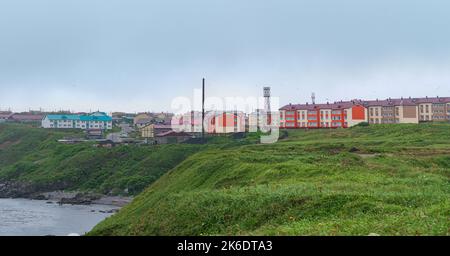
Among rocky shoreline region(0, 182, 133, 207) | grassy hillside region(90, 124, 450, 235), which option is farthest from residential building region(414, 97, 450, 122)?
grassy hillside region(90, 124, 450, 235)

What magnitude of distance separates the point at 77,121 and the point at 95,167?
59737mm

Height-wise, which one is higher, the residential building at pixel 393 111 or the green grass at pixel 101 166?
the residential building at pixel 393 111

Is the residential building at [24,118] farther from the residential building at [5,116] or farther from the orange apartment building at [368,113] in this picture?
the orange apartment building at [368,113]

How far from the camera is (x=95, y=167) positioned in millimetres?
85812

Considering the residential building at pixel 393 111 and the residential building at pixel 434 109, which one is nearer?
the residential building at pixel 434 109

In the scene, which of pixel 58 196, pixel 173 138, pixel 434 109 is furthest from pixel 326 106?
pixel 58 196

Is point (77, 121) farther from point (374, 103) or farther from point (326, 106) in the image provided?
point (374, 103)

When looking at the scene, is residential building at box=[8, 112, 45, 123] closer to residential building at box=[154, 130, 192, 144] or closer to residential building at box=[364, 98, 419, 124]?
residential building at box=[154, 130, 192, 144]

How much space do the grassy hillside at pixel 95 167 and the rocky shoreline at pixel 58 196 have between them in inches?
42.0

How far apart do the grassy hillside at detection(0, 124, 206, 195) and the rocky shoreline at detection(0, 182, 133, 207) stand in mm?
1067

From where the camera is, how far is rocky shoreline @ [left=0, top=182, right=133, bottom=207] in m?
70.8

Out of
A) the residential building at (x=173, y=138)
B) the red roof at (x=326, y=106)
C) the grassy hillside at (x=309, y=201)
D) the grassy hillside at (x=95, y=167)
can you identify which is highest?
the red roof at (x=326, y=106)

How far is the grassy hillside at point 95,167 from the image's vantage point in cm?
7756

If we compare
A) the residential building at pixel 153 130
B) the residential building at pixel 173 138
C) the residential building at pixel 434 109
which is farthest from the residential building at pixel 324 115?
the residential building at pixel 153 130
